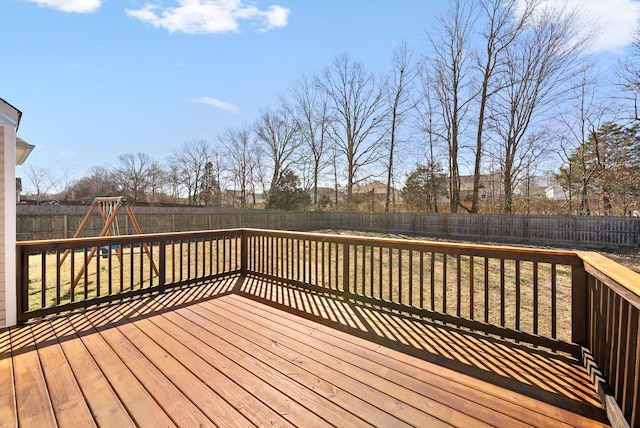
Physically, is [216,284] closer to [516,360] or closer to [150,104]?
[516,360]

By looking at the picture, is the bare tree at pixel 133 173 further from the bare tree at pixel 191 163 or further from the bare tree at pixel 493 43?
the bare tree at pixel 493 43

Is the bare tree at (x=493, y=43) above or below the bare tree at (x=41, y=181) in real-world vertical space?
above

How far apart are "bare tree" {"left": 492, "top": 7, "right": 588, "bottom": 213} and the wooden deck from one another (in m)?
15.4

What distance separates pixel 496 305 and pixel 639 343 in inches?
156

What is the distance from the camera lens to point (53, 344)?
237 cm

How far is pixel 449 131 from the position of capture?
55.3 ft

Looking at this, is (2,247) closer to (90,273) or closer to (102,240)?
(102,240)

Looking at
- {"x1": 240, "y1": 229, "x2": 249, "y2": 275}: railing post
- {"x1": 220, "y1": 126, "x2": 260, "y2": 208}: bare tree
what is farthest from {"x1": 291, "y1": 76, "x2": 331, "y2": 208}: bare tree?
{"x1": 240, "y1": 229, "x2": 249, "y2": 275}: railing post

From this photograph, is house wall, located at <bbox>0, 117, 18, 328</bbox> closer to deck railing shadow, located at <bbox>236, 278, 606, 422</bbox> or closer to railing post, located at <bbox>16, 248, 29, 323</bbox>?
railing post, located at <bbox>16, 248, 29, 323</bbox>

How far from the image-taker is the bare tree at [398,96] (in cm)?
1820

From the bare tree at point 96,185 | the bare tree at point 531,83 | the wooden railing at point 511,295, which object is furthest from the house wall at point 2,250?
the bare tree at point 96,185

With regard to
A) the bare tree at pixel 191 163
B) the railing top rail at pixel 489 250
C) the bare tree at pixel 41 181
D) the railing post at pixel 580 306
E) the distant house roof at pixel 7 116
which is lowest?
the railing post at pixel 580 306

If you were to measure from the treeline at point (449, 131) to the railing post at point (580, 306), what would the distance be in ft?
45.0

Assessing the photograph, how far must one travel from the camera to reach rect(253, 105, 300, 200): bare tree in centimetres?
2328
